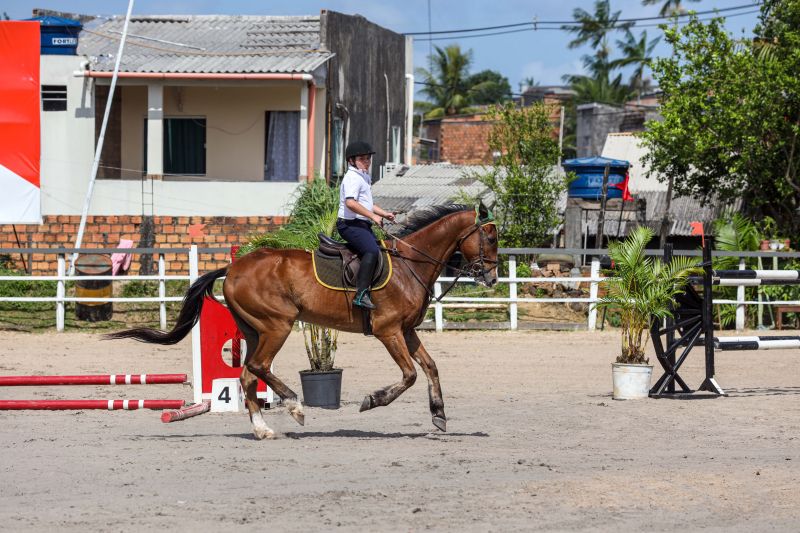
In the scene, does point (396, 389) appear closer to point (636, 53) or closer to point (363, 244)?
point (363, 244)

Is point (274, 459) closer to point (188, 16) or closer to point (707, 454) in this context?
point (707, 454)

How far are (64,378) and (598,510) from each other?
6358 millimetres

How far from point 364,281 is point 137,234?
17.6m

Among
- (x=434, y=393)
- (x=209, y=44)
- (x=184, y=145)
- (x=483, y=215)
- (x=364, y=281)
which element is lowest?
(x=434, y=393)

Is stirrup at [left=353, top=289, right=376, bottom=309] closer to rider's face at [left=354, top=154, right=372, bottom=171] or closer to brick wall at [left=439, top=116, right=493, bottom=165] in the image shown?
rider's face at [left=354, top=154, right=372, bottom=171]

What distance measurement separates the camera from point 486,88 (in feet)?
231

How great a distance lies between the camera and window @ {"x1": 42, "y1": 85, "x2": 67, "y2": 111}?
27312 mm

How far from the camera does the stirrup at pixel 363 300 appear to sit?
986cm

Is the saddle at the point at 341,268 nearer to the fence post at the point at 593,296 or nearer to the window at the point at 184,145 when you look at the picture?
the fence post at the point at 593,296

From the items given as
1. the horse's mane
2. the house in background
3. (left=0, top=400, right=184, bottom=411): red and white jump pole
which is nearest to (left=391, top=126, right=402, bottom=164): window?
the house in background

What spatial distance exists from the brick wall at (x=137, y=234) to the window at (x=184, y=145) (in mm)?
2827

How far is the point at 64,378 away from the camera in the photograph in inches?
443

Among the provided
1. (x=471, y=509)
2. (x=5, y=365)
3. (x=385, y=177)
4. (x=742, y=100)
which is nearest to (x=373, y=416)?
(x=471, y=509)

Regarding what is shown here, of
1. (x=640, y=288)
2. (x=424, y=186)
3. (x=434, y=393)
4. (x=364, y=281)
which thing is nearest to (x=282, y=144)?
(x=424, y=186)
